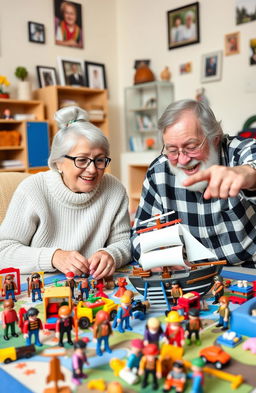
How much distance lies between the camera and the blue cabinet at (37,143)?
3600 millimetres

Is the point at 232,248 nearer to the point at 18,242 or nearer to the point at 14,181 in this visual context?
the point at 18,242

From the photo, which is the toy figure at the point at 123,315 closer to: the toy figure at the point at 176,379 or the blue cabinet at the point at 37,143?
the toy figure at the point at 176,379

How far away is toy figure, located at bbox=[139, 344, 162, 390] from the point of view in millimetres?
606

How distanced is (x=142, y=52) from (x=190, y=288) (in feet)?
12.9

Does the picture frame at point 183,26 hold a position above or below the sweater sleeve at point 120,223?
above

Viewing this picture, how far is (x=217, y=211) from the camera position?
1322mm

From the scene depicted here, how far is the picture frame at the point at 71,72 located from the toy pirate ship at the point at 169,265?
3322 mm

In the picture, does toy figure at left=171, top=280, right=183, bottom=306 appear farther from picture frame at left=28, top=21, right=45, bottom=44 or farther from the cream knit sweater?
picture frame at left=28, top=21, right=45, bottom=44

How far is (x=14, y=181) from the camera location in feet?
5.82

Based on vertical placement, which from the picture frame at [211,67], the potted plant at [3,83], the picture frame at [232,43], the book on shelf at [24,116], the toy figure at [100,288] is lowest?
the toy figure at [100,288]

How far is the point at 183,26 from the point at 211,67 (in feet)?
1.81

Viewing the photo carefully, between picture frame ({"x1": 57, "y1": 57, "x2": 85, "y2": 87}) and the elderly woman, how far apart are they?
107 inches

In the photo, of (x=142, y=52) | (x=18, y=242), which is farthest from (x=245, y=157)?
(x=142, y=52)

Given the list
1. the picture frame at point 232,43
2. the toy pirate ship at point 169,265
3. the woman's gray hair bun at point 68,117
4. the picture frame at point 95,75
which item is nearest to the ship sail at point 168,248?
the toy pirate ship at point 169,265
